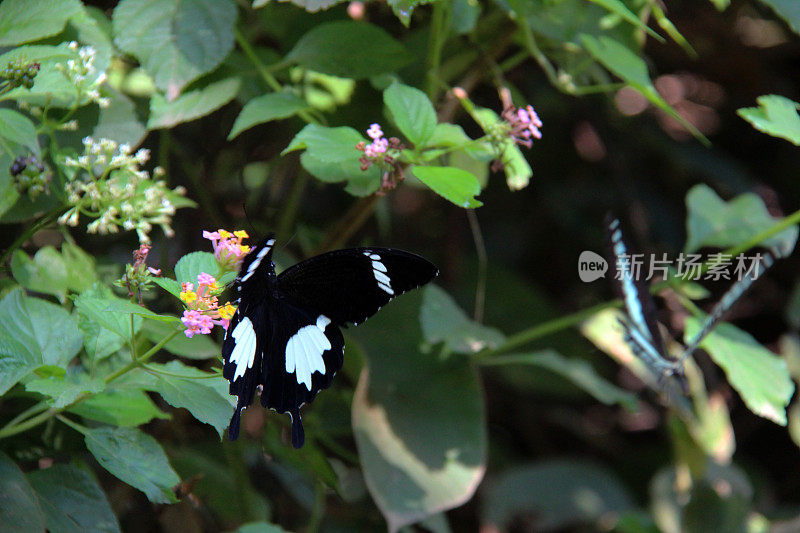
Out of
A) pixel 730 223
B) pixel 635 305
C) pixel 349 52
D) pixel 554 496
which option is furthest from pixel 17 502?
pixel 554 496

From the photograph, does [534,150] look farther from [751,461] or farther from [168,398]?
[168,398]

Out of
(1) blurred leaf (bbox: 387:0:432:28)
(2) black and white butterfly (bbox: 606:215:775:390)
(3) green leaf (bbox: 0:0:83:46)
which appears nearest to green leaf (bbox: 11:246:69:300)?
(3) green leaf (bbox: 0:0:83:46)

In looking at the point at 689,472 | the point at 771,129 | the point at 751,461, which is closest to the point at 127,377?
the point at 771,129

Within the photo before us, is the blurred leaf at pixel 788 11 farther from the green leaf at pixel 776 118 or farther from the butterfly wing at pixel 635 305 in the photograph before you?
the butterfly wing at pixel 635 305

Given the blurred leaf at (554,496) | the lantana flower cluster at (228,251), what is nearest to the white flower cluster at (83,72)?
the lantana flower cluster at (228,251)

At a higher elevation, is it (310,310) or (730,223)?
(310,310)

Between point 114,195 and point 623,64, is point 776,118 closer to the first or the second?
point 623,64
